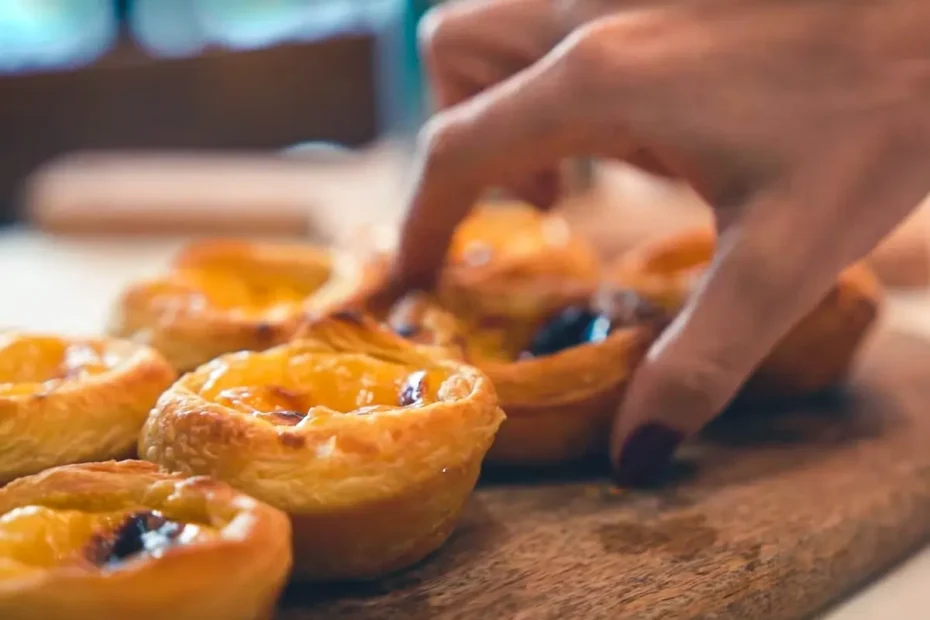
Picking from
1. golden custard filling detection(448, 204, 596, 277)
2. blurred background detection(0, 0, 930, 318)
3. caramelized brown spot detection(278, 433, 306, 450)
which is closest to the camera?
caramelized brown spot detection(278, 433, 306, 450)

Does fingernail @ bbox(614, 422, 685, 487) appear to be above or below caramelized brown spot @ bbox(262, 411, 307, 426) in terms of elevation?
below

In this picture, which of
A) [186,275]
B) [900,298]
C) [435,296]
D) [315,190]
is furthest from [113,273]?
[900,298]

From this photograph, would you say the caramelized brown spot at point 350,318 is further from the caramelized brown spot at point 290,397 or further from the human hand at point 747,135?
the human hand at point 747,135

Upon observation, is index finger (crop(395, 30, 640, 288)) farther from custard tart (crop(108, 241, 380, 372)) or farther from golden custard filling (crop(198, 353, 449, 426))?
golden custard filling (crop(198, 353, 449, 426))

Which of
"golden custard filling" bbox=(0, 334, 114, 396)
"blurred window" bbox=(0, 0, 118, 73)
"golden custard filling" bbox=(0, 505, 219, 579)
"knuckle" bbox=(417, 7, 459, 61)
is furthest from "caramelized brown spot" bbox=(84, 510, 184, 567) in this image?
"blurred window" bbox=(0, 0, 118, 73)

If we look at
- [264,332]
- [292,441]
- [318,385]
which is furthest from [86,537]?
[264,332]

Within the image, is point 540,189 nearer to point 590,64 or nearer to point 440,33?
point 440,33

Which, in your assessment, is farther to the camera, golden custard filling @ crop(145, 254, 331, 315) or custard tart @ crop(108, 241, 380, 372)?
golden custard filling @ crop(145, 254, 331, 315)
